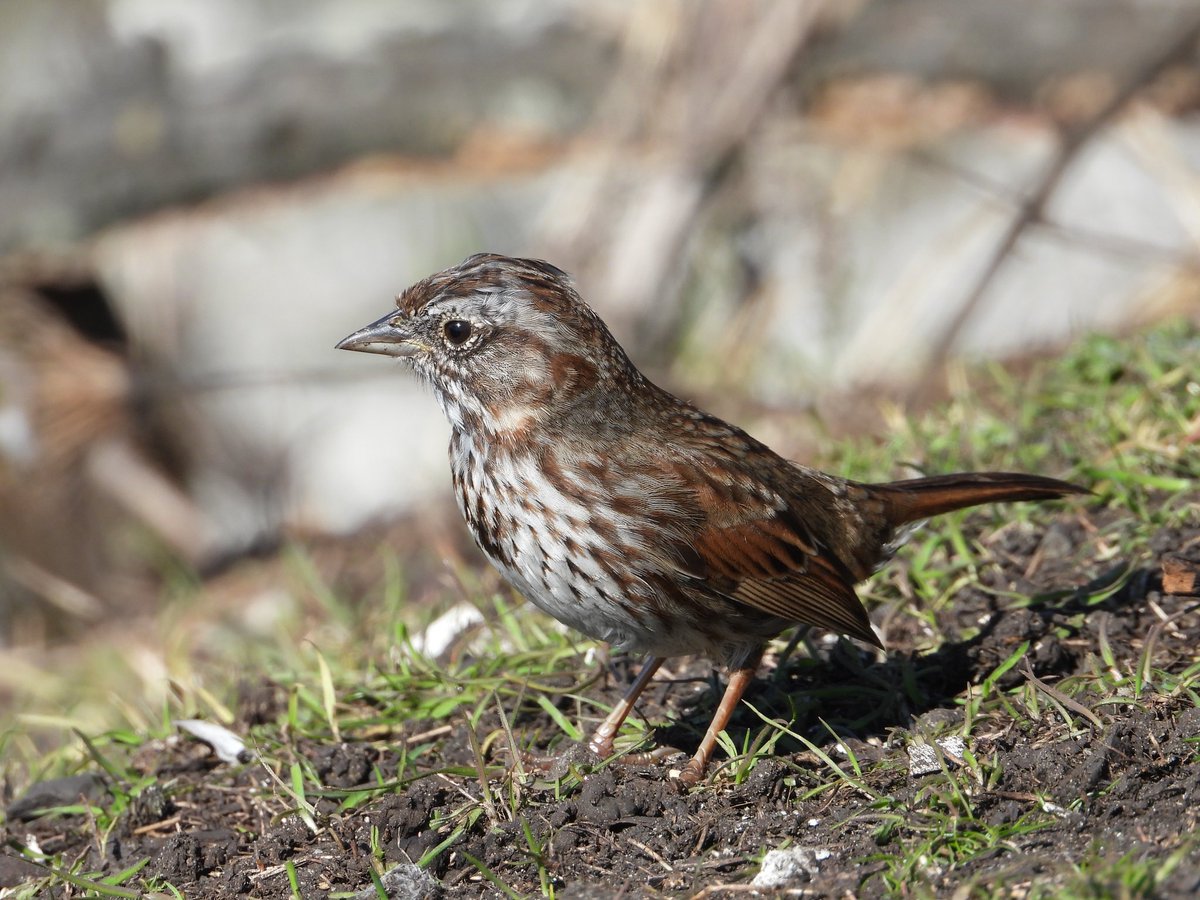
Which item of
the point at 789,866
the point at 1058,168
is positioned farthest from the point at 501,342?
the point at 1058,168

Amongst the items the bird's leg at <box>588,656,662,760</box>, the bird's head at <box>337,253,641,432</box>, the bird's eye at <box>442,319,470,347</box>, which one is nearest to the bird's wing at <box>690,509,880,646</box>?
the bird's leg at <box>588,656,662,760</box>

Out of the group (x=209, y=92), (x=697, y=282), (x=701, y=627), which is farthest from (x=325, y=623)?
(x=209, y=92)

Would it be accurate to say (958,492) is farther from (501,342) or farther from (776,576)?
(501,342)

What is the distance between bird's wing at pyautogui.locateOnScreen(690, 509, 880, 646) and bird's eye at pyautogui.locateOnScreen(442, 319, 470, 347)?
2.63 feet

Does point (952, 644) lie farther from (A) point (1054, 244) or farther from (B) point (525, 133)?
(B) point (525, 133)

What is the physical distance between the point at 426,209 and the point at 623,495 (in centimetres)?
566

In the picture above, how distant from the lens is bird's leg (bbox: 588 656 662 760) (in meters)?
3.70

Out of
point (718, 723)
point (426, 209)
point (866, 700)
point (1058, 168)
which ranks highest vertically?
point (1058, 168)

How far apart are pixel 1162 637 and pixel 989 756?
28.7 inches

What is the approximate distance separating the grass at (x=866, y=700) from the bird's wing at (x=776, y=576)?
26 centimetres

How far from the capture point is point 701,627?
139 inches

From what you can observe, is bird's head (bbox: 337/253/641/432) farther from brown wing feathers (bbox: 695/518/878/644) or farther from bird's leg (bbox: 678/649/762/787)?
bird's leg (bbox: 678/649/762/787)

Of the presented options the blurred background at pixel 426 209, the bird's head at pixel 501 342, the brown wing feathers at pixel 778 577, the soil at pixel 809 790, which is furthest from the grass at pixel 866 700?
the blurred background at pixel 426 209

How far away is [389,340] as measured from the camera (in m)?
3.81
